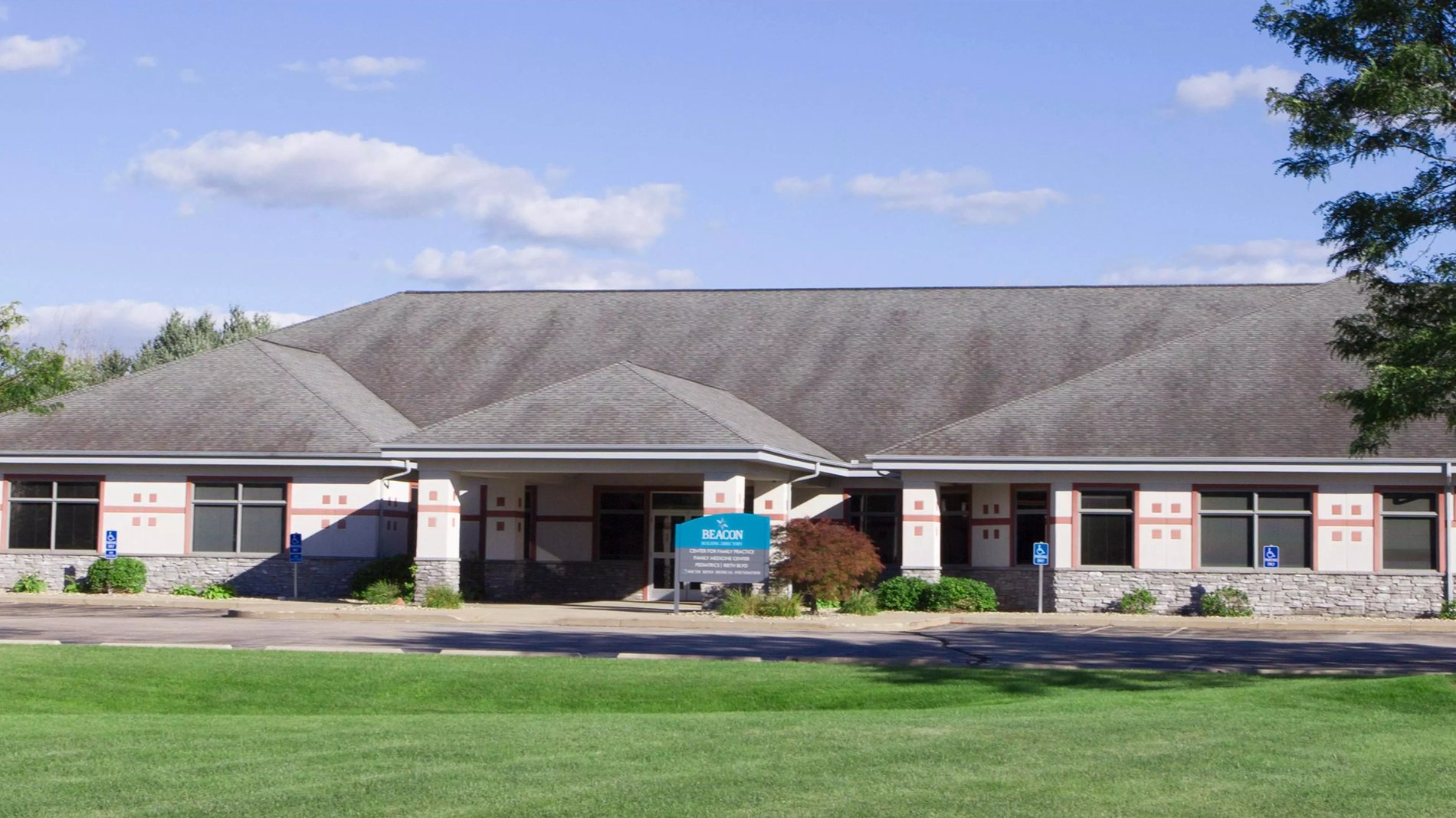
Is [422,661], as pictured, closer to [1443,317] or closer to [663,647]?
[663,647]

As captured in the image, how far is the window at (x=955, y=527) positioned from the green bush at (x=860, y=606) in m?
4.07

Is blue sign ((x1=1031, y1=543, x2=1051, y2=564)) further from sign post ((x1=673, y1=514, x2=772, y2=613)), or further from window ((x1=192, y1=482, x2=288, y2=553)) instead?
window ((x1=192, y1=482, x2=288, y2=553))

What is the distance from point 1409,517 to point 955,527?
9171mm

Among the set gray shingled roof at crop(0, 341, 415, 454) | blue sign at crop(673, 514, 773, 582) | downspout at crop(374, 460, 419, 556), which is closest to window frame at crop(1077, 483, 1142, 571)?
blue sign at crop(673, 514, 773, 582)

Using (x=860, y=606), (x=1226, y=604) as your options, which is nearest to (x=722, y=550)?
(x=860, y=606)

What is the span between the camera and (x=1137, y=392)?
34.8 m

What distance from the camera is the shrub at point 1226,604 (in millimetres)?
32281

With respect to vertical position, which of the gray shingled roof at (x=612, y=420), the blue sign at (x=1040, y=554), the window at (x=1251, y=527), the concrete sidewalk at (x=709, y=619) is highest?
the gray shingled roof at (x=612, y=420)

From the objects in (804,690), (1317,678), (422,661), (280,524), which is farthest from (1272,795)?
(280,524)

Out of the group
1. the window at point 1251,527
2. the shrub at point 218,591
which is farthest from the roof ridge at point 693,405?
the shrub at point 218,591

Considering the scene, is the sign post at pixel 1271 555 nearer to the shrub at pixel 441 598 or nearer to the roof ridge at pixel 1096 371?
the roof ridge at pixel 1096 371

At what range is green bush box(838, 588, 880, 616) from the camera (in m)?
31.4

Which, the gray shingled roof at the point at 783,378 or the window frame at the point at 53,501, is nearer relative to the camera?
the gray shingled roof at the point at 783,378

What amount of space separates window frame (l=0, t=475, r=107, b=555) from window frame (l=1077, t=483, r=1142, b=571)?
69.3 ft
